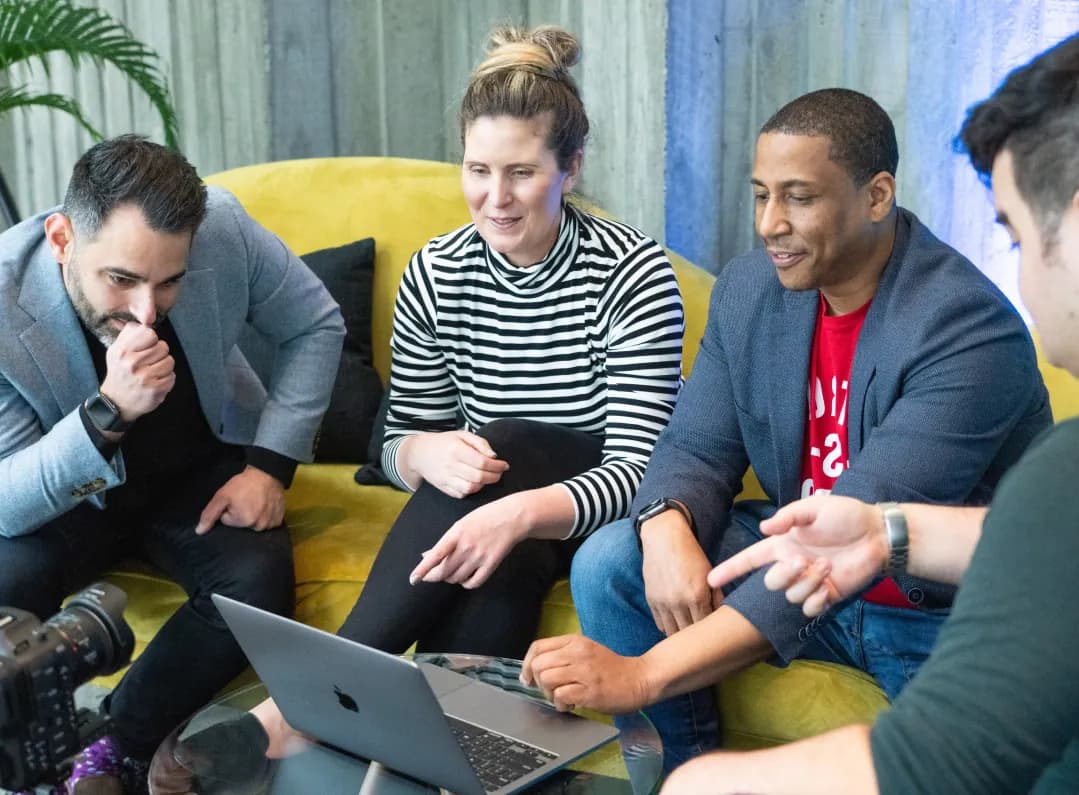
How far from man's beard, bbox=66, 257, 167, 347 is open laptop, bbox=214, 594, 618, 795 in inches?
24.4

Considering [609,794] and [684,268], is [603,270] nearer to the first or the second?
[684,268]

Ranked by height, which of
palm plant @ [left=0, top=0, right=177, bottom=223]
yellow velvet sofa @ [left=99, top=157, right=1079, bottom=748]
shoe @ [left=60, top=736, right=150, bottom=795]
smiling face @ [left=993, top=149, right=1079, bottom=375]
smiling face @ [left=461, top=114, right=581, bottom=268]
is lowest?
shoe @ [left=60, top=736, right=150, bottom=795]

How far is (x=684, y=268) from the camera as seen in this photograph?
2.40 metres

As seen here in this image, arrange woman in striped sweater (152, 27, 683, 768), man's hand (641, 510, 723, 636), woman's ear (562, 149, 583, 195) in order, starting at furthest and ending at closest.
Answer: woman's ear (562, 149, 583, 195) < woman in striped sweater (152, 27, 683, 768) < man's hand (641, 510, 723, 636)

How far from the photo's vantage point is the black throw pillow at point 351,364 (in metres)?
2.43

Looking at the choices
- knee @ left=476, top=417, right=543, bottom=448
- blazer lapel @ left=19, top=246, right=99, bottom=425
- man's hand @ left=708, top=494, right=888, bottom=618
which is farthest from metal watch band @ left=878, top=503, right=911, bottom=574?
blazer lapel @ left=19, top=246, right=99, bottom=425

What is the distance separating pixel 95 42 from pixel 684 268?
4.06 ft

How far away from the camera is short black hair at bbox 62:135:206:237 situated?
1.78 metres

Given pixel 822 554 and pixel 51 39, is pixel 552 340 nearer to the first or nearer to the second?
pixel 822 554

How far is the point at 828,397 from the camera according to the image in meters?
1.72

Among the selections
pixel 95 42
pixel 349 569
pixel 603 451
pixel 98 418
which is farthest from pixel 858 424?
pixel 95 42

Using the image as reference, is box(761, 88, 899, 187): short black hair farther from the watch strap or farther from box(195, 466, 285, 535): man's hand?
box(195, 466, 285, 535): man's hand

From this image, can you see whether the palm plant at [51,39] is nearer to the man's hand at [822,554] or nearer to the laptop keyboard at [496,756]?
the laptop keyboard at [496,756]

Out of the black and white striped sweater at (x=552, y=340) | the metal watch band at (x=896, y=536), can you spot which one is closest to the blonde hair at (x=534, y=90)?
the black and white striped sweater at (x=552, y=340)
